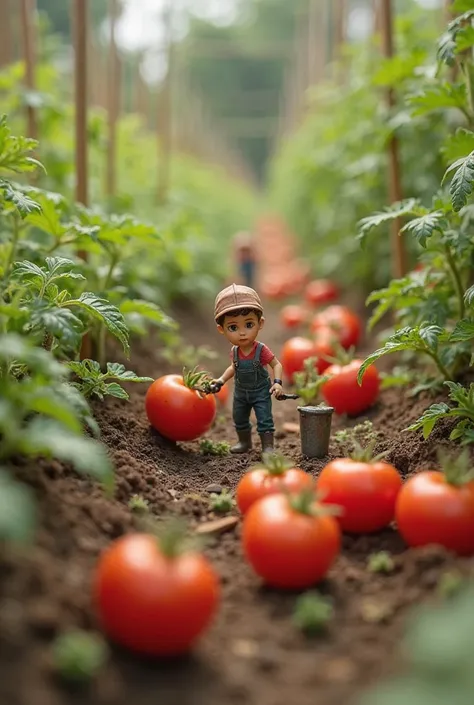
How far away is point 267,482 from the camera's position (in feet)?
8.58

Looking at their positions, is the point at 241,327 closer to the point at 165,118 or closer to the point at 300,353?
the point at 300,353

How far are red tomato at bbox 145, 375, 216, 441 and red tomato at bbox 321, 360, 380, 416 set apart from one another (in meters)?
0.90

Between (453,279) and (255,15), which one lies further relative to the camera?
(255,15)

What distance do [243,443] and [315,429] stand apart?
0.44 meters

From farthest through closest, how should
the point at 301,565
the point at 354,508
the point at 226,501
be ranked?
the point at 226,501 < the point at 354,508 < the point at 301,565

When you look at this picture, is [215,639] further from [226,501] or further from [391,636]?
[226,501]

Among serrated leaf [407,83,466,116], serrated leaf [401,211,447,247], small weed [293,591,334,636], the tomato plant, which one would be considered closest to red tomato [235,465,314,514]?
the tomato plant

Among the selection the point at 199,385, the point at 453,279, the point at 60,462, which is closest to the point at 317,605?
the point at 60,462

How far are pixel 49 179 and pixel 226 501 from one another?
345 centimetres

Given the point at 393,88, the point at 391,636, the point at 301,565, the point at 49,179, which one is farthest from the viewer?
the point at 49,179

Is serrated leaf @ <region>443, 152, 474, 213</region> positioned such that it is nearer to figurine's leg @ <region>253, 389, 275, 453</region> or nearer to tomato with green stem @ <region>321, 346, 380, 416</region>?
figurine's leg @ <region>253, 389, 275, 453</region>

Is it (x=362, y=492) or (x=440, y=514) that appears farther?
(x=362, y=492)

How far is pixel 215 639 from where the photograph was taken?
2010 mm

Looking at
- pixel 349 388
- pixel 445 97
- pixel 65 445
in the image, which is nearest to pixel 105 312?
pixel 65 445
